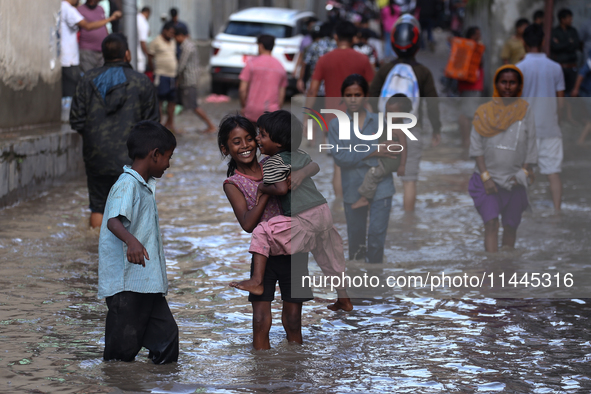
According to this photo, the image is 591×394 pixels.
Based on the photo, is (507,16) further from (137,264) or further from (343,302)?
(137,264)

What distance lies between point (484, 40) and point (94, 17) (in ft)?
28.6

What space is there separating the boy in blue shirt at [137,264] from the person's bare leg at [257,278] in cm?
42

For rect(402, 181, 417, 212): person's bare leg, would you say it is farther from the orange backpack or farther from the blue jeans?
the orange backpack

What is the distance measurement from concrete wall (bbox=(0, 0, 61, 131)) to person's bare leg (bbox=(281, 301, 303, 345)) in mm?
5161

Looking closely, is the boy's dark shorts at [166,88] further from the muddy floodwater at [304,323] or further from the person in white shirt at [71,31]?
the muddy floodwater at [304,323]

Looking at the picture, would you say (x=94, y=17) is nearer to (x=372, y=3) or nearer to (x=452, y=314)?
(x=452, y=314)

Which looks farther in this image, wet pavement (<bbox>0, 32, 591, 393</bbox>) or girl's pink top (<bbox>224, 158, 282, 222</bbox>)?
girl's pink top (<bbox>224, 158, 282, 222</bbox>)

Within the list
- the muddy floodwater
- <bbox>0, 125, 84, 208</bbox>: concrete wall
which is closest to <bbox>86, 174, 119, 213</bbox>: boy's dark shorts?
the muddy floodwater

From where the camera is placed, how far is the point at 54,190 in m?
9.41

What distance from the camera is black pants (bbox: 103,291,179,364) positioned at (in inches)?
163

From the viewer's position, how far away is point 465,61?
13.0 meters

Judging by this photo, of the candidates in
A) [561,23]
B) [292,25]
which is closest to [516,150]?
[561,23]

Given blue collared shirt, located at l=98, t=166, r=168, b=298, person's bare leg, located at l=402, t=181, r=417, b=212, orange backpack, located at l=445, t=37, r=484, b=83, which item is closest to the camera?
blue collared shirt, located at l=98, t=166, r=168, b=298

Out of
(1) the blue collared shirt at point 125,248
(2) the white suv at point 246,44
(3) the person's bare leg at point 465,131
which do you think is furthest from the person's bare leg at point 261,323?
(2) the white suv at point 246,44
